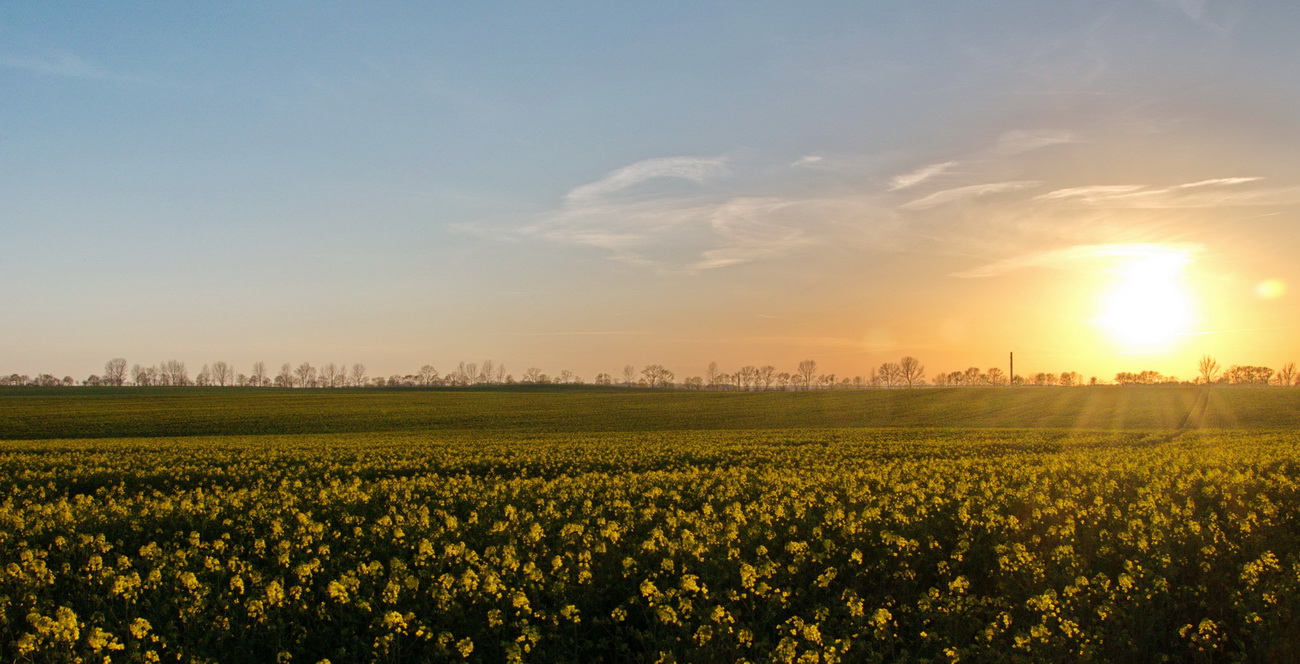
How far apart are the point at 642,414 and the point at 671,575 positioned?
63639 millimetres

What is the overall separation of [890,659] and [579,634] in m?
2.94

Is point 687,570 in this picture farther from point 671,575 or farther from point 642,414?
point 642,414

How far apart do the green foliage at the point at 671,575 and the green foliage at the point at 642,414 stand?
4436cm

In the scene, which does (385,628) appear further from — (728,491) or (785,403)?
(785,403)

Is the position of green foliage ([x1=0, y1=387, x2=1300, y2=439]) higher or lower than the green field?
lower

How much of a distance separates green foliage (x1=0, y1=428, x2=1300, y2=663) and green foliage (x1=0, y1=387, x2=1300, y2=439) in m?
44.4

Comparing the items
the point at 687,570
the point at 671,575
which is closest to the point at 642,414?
the point at 671,575

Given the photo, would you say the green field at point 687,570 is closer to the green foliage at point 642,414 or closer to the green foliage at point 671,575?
the green foliage at point 671,575

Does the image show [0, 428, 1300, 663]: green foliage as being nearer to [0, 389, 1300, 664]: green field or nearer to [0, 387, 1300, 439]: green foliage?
[0, 389, 1300, 664]: green field

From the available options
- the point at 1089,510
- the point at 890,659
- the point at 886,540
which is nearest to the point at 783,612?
the point at 890,659

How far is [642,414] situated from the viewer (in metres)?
71.6

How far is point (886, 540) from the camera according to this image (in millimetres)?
8781

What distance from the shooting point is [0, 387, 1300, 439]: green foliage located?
5706 cm

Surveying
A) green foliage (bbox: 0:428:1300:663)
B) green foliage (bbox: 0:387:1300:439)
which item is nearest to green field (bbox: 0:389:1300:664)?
green foliage (bbox: 0:428:1300:663)
